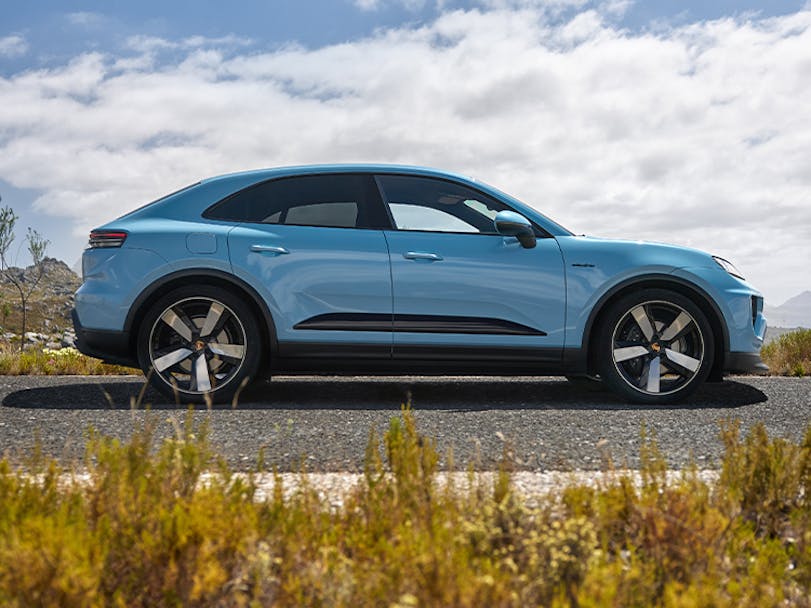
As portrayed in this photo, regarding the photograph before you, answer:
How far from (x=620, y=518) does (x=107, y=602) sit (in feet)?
5.40

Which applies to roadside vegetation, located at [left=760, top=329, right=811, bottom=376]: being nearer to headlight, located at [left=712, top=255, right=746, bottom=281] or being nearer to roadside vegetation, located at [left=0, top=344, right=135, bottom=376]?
headlight, located at [left=712, top=255, right=746, bottom=281]

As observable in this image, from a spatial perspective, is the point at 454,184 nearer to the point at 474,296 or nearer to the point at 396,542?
the point at 474,296

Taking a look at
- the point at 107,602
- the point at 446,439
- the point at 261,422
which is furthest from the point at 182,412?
the point at 107,602

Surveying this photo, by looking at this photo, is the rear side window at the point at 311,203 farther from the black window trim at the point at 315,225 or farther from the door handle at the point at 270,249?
the door handle at the point at 270,249

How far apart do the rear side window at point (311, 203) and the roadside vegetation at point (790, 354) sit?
228 inches

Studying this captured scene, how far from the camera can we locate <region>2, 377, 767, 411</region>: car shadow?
5809mm

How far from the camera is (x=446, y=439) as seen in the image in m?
4.46

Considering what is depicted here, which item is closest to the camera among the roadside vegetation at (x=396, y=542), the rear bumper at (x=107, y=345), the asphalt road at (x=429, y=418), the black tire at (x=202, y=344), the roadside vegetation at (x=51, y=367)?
the roadside vegetation at (x=396, y=542)

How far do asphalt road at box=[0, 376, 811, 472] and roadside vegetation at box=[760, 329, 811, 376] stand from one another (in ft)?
6.23

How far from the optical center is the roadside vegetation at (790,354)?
932cm

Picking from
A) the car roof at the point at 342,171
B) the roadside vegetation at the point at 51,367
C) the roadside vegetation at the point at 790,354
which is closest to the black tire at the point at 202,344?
the car roof at the point at 342,171

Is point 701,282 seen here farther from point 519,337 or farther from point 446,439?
point 446,439

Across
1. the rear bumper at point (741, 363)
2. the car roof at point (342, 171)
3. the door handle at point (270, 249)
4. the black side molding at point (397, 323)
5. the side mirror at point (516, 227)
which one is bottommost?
the rear bumper at point (741, 363)

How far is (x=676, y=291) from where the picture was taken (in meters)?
6.19
